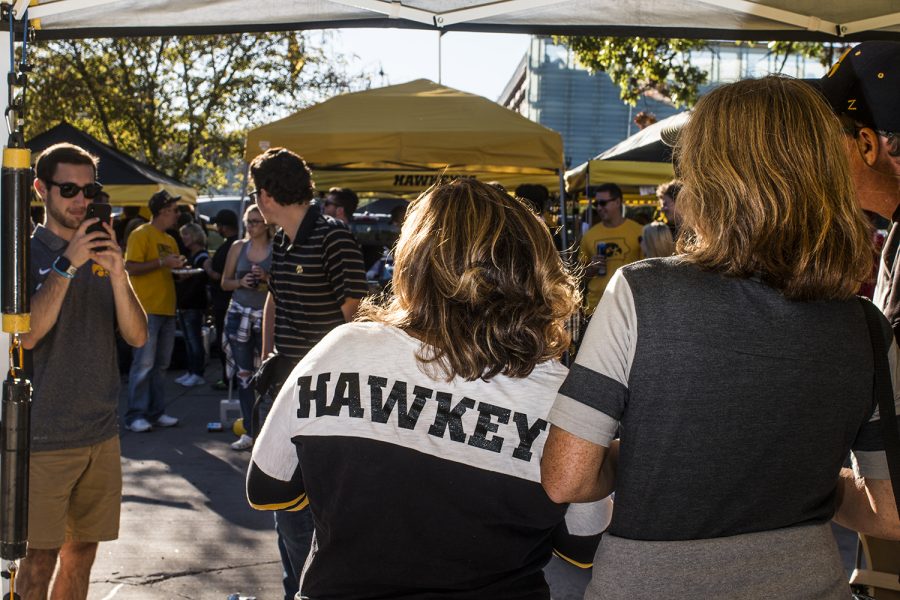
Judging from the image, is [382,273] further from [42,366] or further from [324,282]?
[42,366]

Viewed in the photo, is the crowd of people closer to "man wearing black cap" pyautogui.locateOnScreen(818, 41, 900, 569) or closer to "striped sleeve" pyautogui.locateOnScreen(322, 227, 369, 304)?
"man wearing black cap" pyautogui.locateOnScreen(818, 41, 900, 569)

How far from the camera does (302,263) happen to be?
4.12m

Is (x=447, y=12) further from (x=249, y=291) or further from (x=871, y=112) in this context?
(x=249, y=291)

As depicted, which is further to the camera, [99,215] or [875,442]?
[99,215]

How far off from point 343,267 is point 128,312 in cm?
102

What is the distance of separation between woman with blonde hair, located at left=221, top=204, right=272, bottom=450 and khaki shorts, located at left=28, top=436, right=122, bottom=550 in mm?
3115

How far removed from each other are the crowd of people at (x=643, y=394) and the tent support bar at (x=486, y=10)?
174cm

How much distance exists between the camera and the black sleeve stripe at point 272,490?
1.91 metres

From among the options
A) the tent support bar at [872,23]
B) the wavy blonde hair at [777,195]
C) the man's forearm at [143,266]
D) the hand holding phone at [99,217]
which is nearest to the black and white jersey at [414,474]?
the wavy blonde hair at [777,195]

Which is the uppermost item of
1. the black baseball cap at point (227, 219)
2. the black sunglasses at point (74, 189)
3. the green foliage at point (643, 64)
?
the green foliage at point (643, 64)

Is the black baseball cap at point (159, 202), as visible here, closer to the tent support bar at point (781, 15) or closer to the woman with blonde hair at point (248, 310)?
the woman with blonde hair at point (248, 310)

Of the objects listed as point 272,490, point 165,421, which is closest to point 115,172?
point 165,421

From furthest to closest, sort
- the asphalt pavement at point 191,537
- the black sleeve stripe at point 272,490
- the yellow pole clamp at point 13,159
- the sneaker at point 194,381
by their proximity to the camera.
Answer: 1. the sneaker at point 194,381
2. the asphalt pavement at point 191,537
3. the yellow pole clamp at point 13,159
4. the black sleeve stripe at point 272,490

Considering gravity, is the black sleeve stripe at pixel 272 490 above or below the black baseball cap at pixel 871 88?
below
